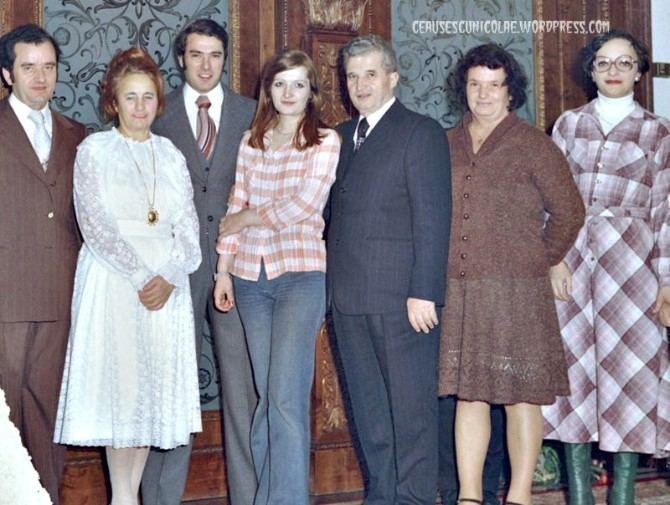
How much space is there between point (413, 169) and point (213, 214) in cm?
71

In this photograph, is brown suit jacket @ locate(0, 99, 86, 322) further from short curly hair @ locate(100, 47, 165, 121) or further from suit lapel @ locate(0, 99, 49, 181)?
short curly hair @ locate(100, 47, 165, 121)

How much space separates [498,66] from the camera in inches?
131

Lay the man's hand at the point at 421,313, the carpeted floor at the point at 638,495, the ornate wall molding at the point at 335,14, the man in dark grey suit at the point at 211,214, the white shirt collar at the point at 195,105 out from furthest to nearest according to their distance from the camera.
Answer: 1. the ornate wall molding at the point at 335,14
2. the carpeted floor at the point at 638,495
3. the white shirt collar at the point at 195,105
4. the man in dark grey suit at the point at 211,214
5. the man's hand at the point at 421,313

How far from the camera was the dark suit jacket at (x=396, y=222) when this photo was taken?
123 inches

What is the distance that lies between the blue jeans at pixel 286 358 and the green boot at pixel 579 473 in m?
0.98

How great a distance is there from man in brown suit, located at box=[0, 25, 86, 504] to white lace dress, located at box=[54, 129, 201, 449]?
0.50 feet

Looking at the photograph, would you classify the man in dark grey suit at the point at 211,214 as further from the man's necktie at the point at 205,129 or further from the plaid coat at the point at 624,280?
the plaid coat at the point at 624,280

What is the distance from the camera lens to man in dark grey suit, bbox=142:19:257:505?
3.42 m

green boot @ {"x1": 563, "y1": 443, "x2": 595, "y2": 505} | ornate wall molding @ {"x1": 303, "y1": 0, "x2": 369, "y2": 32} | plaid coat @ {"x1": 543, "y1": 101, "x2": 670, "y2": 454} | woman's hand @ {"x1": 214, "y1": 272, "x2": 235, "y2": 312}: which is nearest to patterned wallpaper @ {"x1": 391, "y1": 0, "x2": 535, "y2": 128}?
ornate wall molding @ {"x1": 303, "y1": 0, "x2": 369, "y2": 32}

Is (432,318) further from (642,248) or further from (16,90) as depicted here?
(16,90)

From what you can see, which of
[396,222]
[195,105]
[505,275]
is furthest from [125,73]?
[505,275]

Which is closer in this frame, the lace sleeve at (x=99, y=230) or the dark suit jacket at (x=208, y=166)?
the lace sleeve at (x=99, y=230)

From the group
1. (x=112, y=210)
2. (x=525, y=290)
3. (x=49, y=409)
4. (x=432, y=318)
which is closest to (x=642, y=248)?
(x=525, y=290)

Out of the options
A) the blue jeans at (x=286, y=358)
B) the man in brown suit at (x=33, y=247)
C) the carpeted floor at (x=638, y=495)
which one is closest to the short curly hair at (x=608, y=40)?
the blue jeans at (x=286, y=358)
